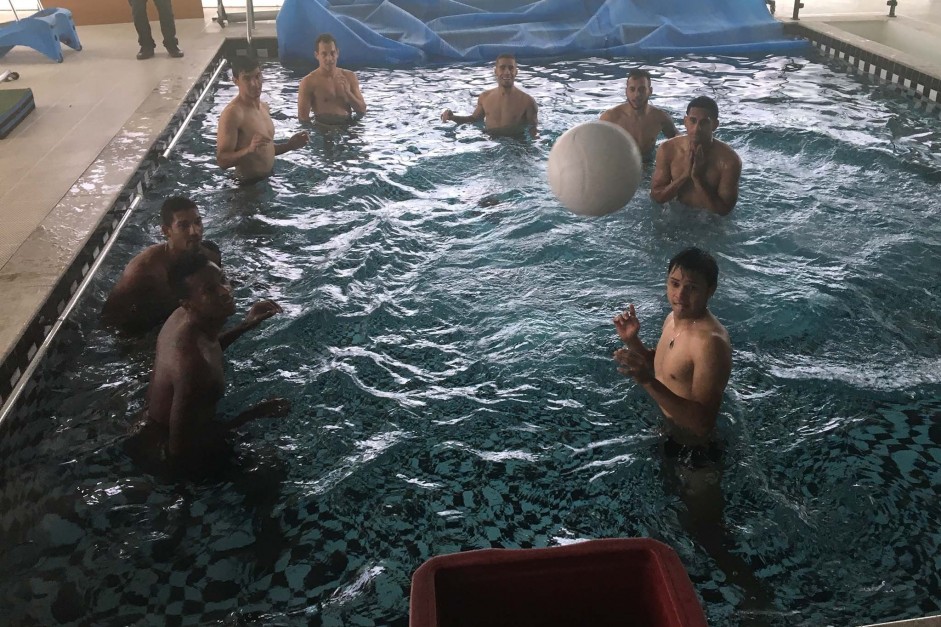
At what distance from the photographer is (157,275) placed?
15.3 ft

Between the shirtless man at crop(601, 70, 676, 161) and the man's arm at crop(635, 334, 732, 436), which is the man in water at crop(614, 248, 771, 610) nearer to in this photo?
the man's arm at crop(635, 334, 732, 436)

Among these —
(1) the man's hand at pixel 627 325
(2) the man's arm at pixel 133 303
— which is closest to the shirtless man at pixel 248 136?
(2) the man's arm at pixel 133 303

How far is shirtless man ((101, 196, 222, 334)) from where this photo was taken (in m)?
4.55

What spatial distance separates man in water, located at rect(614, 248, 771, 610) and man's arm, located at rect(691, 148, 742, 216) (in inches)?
102

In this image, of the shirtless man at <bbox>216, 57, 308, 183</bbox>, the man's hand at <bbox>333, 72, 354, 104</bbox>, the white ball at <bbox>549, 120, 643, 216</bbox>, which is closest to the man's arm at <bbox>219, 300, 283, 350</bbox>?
the white ball at <bbox>549, 120, 643, 216</bbox>

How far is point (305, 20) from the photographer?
1087cm

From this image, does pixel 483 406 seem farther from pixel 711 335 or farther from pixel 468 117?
pixel 468 117

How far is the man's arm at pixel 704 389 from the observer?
3273mm

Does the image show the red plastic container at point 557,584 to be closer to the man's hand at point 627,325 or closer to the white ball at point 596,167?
the man's hand at point 627,325

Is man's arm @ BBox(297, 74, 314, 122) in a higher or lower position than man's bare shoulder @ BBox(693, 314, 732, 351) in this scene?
higher

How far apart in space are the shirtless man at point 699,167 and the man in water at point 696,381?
8.48 ft

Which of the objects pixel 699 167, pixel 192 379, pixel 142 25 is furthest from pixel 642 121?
pixel 142 25

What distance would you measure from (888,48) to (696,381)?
343 inches

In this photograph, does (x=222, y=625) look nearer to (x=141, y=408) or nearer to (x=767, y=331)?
(x=141, y=408)
